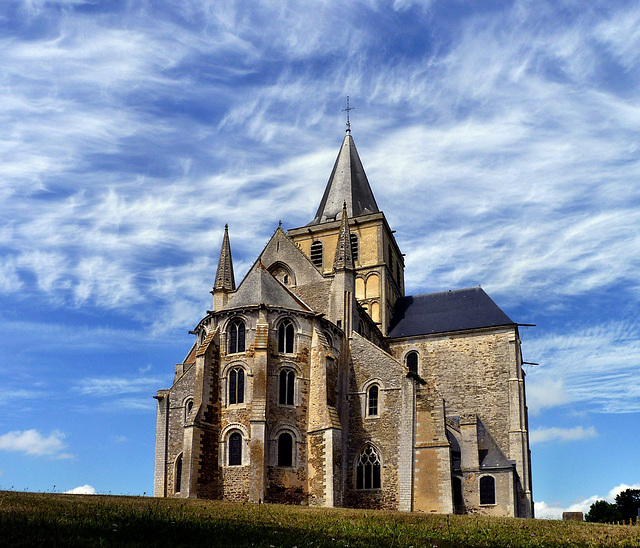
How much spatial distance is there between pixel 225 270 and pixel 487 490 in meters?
16.9

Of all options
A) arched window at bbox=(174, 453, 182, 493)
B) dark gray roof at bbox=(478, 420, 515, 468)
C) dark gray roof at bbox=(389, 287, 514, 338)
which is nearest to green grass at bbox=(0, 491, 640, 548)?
arched window at bbox=(174, 453, 182, 493)

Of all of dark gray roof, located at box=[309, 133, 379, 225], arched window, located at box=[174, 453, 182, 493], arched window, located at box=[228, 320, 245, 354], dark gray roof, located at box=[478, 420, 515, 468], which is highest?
dark gray roof, located at box=[309, 133, 379, 225]

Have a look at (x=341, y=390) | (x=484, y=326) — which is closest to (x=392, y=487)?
(x=341, y=390)

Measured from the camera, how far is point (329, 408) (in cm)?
3072

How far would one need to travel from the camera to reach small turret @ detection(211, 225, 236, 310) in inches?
1388

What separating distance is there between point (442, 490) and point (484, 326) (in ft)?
41.7

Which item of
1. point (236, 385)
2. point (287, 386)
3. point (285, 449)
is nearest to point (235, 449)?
point (285, 449)

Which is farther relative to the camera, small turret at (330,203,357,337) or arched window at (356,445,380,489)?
small turret at (330,203,357,337)

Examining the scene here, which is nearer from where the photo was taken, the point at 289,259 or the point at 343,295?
the point at 343,295

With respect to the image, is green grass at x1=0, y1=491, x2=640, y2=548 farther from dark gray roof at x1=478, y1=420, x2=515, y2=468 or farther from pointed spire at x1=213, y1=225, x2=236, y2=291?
pointed spire at x1=213, y1=225, x2=236, y2=291

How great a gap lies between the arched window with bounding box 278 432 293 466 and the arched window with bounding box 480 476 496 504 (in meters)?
Answer: 10.3

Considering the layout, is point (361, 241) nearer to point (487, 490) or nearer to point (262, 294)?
point (262, 294)

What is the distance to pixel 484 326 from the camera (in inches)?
1590

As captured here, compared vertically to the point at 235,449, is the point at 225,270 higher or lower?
higher
